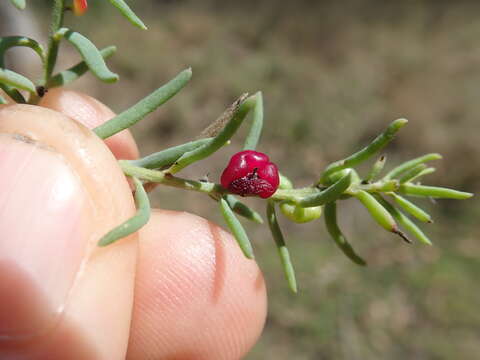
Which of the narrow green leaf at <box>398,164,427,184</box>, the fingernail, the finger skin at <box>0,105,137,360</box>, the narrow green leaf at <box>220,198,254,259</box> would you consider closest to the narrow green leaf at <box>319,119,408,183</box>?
the narrow green leaf at <box>398,164,427,184</box>

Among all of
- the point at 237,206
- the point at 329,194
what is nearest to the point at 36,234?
the point at 237,206

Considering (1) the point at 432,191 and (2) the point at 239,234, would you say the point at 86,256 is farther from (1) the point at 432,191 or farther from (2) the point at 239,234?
(1) the point at 432,191

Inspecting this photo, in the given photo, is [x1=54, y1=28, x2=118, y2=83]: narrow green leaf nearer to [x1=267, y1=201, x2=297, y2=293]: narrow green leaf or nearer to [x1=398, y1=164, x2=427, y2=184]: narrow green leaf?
[x1=267, y1=201, x2=297, y2=293]: narrow green leaf

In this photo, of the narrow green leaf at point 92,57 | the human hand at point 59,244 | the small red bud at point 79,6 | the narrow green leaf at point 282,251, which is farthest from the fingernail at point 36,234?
the narrow green leaf at point 282,251

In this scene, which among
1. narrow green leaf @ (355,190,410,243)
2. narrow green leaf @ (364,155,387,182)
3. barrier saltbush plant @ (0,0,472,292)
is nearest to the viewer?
barrier saltbush plant @ (0,0,472,292)

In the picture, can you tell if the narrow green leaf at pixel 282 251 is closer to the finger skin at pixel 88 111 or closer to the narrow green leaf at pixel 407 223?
the narrow green leaf at pixel 407 223

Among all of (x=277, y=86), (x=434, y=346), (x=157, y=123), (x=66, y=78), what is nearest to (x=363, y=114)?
(x=277, y=86)

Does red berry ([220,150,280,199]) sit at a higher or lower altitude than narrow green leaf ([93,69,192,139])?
lower
